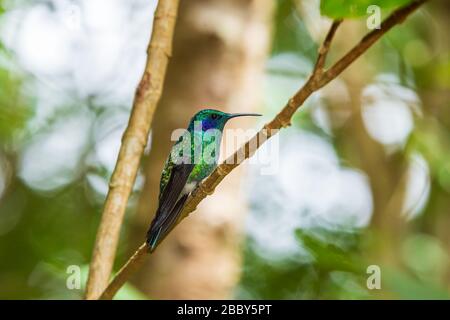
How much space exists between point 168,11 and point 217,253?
5.69ft

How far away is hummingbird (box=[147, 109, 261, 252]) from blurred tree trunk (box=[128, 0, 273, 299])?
90 cm

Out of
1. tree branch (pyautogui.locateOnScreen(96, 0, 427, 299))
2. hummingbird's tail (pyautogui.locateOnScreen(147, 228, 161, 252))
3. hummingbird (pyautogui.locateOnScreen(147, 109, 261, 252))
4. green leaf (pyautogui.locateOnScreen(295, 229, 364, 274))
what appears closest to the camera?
tree branch (pyautogui.locateOnScreen(96, 0, 427, 299))

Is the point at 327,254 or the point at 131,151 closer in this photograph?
the point at 327,254

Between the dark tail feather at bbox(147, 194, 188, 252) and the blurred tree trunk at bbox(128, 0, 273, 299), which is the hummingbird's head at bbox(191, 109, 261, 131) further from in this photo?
the blurred tree trunk at bbox(128, 0, 273, 299)

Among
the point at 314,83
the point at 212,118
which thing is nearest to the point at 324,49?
the point at 314,83

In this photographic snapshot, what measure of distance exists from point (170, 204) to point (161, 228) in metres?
0.13

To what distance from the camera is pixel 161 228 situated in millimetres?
1574

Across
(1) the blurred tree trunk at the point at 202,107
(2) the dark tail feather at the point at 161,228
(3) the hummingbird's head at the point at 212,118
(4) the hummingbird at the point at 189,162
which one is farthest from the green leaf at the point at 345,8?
(1) the blurred tree trunk at the point at 202,107

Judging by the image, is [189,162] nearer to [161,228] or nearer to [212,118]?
[212,118]

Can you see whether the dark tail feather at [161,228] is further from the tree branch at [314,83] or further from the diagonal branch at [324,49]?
the diagonal branch at [324,49]

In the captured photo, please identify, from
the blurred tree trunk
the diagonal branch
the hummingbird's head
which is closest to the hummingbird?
the hummingbird's head

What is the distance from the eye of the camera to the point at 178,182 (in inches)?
73.0

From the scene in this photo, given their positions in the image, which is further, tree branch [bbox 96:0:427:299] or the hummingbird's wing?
the hummingbird's wing

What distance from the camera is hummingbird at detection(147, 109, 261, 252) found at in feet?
5.64
